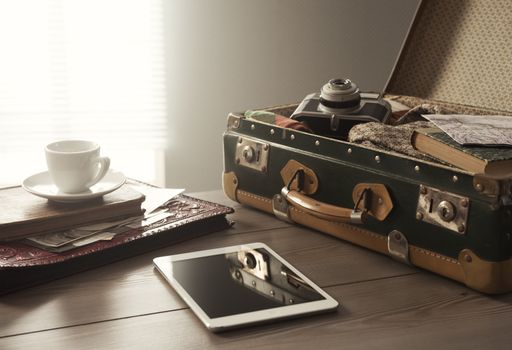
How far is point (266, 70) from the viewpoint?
2.37m

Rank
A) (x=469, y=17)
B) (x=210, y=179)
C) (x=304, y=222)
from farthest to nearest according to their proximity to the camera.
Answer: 1. (x=210, y=179)
2. (x=469, y=17)
3. (x=304, y=222)

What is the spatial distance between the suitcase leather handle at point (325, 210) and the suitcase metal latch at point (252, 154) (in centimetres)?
12

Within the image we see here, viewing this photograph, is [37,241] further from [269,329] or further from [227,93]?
[227,93]

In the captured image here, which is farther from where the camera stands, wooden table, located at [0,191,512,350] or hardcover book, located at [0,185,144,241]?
hardcover book, located at [0,185,144,241]

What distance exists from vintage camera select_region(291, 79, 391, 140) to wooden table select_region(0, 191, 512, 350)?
280 millimetres

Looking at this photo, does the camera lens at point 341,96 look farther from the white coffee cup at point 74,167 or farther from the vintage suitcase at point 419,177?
the white coffee cup at point 74,167

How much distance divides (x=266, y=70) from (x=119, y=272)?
147cm

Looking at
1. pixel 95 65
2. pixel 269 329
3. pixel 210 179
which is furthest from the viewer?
pixel 210 179

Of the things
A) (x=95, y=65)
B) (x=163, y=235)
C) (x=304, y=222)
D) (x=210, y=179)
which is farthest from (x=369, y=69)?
(x=163, y=235)

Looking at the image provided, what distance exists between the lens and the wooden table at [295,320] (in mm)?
811

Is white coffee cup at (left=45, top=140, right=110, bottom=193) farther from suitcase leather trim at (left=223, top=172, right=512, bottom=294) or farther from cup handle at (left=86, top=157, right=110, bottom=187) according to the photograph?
suitcase leather trim at (left=223, top=172, right=512, bottom=294)

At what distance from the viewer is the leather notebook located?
94cm

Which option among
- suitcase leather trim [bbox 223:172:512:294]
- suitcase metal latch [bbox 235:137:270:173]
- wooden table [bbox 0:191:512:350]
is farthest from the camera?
suitcase metal latch [bbox 235:137:270:173]

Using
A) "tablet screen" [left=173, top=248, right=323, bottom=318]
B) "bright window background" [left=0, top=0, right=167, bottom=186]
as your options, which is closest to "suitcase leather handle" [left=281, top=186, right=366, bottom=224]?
"tablet screen" [left=173, top=248, right=323, bottom=318]
